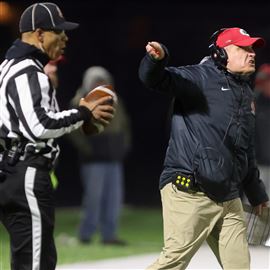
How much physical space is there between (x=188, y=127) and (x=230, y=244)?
785mm

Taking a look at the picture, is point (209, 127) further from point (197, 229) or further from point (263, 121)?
point (263, 121)

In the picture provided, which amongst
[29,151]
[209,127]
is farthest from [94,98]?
[209,127]

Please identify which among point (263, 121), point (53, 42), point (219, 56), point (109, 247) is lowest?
point (109, 247)

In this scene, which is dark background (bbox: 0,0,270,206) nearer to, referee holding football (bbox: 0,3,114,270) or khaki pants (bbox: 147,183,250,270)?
khaki pants (bbox: 147,183,250,270)

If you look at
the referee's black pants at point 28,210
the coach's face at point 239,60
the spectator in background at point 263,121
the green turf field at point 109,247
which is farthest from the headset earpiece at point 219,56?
the spectator in background at point 263,121

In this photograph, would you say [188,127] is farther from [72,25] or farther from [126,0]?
[126,0]

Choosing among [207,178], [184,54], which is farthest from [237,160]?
[184,54]

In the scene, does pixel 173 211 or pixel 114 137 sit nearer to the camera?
pixel 173 211

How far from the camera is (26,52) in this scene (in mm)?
6352

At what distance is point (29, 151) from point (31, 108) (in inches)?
10.7

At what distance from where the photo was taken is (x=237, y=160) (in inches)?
266

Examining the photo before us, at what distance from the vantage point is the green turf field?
1074 cm

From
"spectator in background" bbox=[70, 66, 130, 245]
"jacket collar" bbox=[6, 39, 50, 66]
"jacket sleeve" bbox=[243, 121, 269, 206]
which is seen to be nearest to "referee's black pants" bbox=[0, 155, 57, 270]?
"jacket collar" bbox=[6, 39, 50, 66]

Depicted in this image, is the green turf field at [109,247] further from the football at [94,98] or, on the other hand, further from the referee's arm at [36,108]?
the referee's arm at [36,108]
